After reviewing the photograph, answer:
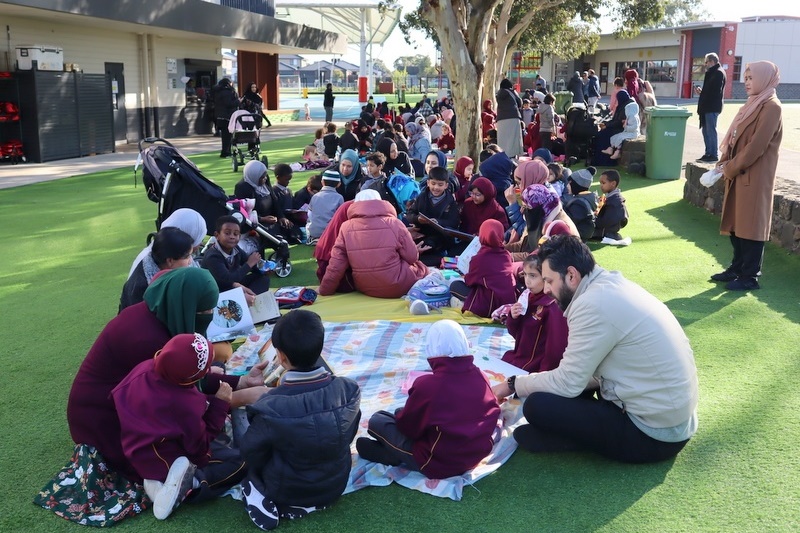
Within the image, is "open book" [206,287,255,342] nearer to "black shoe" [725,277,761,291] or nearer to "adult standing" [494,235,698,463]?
"adult standing" [494,235,698,463]

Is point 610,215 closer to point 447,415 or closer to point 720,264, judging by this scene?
point 720,264

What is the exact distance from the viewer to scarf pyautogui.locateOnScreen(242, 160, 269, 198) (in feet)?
25.8

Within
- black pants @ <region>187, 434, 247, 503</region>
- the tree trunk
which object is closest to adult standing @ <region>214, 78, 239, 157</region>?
the tree trunk

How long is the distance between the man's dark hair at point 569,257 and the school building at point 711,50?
41.9m

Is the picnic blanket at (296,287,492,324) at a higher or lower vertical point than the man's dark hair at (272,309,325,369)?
lower

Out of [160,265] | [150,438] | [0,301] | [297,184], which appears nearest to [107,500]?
[150,438]

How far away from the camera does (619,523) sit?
129 inches

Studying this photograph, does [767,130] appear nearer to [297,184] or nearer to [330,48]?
[297,184]

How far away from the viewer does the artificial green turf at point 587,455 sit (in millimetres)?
3314

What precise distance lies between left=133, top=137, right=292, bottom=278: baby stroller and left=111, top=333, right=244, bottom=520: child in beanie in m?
3.50

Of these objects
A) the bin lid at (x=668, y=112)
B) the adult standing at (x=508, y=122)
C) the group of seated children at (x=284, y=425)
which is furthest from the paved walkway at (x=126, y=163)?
the group of seated children at (x=284, y=425)

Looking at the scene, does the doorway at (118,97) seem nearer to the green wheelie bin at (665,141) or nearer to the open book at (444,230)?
the green wheelie bin at (665,141)

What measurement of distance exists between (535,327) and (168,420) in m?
2.40

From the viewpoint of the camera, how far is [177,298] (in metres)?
3.47
